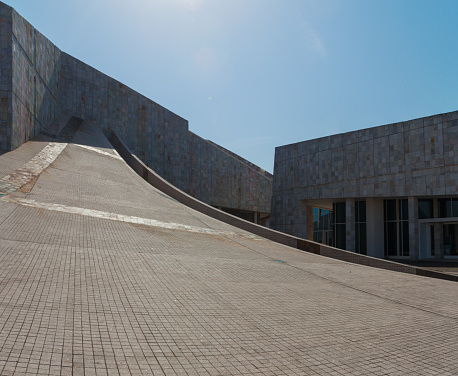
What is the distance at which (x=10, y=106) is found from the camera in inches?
593

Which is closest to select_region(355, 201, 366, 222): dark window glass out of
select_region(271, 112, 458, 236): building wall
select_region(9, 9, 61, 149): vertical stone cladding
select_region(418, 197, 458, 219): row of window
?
select_region(271, 112, 458, 236): building wall

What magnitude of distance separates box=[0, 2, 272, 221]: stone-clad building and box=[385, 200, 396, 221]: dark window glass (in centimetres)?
1538

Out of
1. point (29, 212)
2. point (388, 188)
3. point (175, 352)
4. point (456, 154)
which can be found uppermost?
point (456, 154)

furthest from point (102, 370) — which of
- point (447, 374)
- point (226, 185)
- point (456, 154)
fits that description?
point (226, 185)

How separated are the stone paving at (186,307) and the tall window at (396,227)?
14.6 meters

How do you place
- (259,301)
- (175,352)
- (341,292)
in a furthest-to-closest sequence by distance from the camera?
(341,292) < (259,301) < (175,352)

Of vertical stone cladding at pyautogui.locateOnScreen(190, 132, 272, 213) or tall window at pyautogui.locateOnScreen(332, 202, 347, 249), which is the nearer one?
tall window at pyautogui.locateOnScreen(332, 202, 347, 249)

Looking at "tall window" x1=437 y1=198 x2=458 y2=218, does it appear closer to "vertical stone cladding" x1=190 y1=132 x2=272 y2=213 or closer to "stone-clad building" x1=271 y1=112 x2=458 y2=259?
"stone-clad building" x1=271 y1=112 x2=458 y2=259

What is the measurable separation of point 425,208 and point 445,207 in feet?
3.29

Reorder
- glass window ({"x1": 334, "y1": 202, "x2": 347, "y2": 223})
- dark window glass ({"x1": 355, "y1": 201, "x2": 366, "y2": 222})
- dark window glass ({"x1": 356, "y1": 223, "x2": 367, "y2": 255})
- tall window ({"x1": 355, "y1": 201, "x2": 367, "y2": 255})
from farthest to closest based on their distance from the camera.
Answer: glass window ({"x1": 334, "y1": 202, "x2": 347, "y2": 223}) < dark window glass ({"x1": 355, "y1": 201, "x2": 366, "y2": 222}) < tall window ({"x1": 355, "y1": 201, "x2": 367, "y2": 255}) < dark window glass ({"x1": 356, "y1": 223, "x2": 367, "y2": 255})

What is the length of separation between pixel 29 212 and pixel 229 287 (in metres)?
4.75

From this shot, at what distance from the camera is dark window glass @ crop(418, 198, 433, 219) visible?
21453 mm

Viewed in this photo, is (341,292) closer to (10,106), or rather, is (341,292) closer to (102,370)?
(102,370)

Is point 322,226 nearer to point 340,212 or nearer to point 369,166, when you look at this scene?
point 340,212
